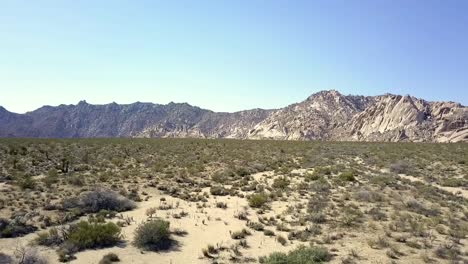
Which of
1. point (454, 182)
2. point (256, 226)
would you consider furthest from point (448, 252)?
point (454, 182)

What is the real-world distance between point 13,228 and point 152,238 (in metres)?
5.23

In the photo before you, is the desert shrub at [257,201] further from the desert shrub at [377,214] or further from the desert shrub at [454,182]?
the desert shrub at [454,182]

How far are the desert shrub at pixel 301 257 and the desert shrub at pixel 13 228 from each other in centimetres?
869

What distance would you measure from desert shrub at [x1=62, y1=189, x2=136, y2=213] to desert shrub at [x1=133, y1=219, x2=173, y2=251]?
14.6 ft

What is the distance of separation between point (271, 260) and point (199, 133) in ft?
582

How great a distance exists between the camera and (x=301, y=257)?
11.2 m

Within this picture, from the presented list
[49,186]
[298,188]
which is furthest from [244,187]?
[49,186]

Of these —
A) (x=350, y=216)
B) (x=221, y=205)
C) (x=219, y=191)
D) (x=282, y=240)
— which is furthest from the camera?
(x=219, y=191)

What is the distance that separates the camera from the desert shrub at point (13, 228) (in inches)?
537

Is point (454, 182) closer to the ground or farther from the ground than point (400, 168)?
closer to the ground

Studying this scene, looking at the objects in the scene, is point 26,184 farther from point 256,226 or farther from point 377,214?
point 377,214

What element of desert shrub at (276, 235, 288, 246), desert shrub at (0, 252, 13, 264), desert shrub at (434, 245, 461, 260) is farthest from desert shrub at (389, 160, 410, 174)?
desert shrub at (0, 252, 13, 264)

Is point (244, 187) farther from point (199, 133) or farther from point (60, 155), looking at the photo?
point (199, 133)

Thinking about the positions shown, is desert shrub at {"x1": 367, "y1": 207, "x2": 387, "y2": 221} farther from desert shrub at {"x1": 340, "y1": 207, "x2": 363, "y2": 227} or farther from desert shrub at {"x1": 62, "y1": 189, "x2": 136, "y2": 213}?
desert shrub at {"x1": 62, "y1": 189, "x2": 136, "y2": 213}
